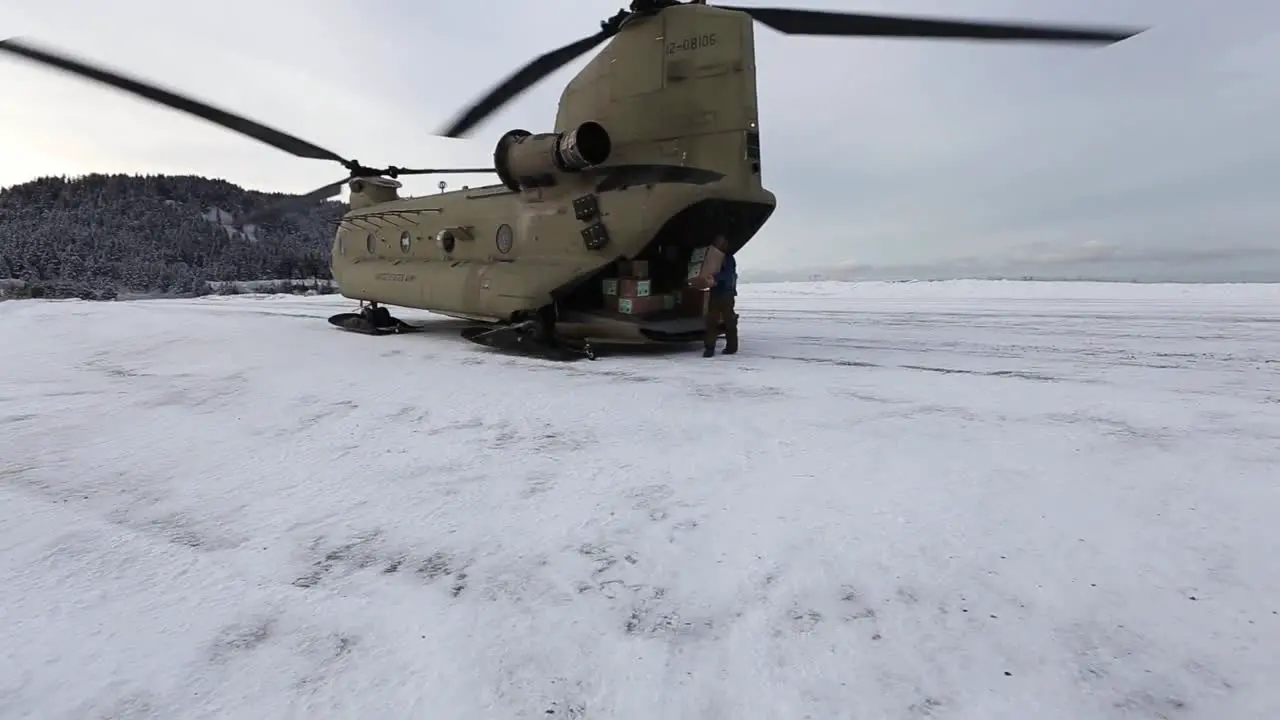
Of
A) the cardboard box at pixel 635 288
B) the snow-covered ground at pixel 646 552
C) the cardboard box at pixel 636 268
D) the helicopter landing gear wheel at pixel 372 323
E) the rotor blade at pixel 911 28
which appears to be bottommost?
the snow-covered ground at pixel 646 552

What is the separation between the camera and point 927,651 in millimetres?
1717

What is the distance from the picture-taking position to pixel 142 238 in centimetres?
7325

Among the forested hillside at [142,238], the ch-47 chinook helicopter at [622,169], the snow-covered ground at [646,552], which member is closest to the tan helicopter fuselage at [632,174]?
the ch-47 chinook helicopter at [622,169]

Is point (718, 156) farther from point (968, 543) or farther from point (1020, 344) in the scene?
point (968, 543)

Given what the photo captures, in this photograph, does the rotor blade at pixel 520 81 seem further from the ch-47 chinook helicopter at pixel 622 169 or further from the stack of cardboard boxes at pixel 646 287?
the stack of cardboard boxes at pixel 646 287

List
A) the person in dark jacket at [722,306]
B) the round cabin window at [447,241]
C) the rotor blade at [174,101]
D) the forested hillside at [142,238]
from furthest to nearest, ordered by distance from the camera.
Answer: the forested hillside at [142,238]
the round cabin window at [447,241]
the person in dark jacket at [722,306]
the rotor blade at [174,101]

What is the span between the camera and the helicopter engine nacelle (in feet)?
23.9

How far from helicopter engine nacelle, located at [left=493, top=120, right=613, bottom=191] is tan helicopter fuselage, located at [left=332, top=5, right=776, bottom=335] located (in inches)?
0.7

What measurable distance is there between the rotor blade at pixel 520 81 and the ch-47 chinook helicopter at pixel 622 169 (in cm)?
2

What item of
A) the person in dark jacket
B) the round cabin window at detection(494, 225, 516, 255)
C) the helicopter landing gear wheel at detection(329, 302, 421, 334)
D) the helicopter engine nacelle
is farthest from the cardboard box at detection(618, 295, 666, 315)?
the helicopter landing gear wheel at detection(329, 302, 421, 334)

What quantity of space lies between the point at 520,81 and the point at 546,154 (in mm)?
1251

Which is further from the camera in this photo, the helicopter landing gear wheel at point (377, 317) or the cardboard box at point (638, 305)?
the helicopter landing gear wheel at point (377, 317)

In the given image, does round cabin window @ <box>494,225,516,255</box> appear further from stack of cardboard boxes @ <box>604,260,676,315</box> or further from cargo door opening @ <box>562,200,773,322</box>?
stack of cardboard boxes @ <box>604,260,676,315</box>

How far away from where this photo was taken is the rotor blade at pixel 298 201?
1053 centimetres
